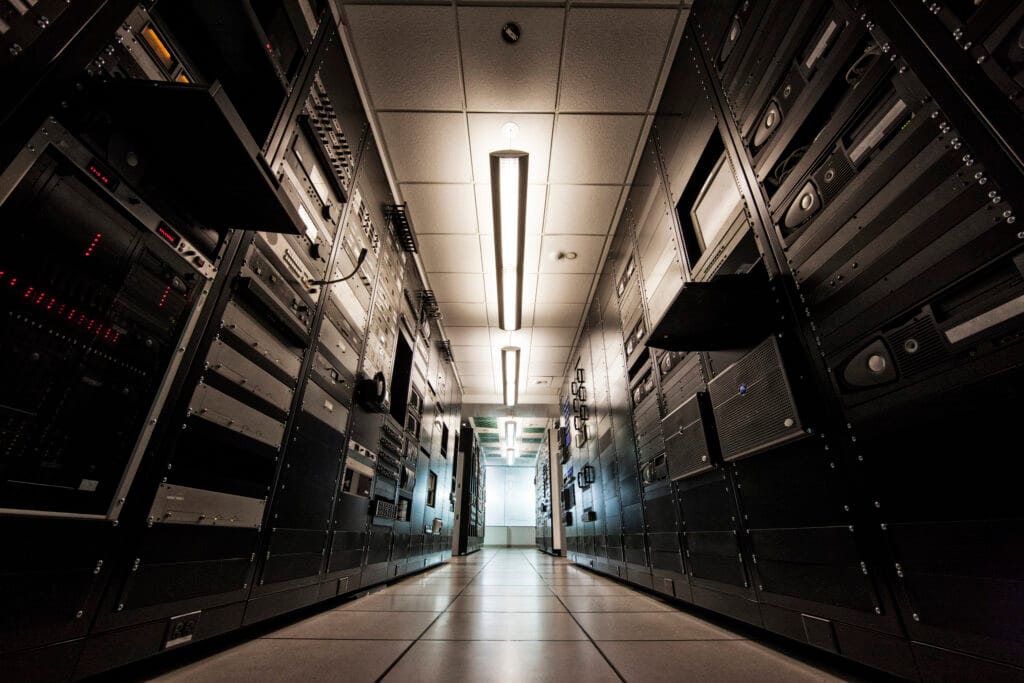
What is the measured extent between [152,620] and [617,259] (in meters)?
3.91

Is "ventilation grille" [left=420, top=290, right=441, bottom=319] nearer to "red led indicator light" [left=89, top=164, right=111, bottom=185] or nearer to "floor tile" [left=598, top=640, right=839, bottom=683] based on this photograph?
"red led indicator light" [left=89, top=164, right=111, bottom=185]

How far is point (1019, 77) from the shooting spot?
78cm

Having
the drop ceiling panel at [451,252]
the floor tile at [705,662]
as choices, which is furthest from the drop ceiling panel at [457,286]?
the floor tile at [705,662]

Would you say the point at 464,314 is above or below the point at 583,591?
above

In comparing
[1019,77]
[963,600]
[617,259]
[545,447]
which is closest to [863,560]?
[963,600]

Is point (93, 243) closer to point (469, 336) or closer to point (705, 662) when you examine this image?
point (705, 662)

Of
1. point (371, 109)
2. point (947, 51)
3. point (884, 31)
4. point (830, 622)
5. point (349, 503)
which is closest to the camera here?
point (947, 51)

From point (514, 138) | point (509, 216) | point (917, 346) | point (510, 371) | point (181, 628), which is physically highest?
point (514, 138)

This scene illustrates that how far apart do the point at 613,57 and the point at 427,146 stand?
1.57m

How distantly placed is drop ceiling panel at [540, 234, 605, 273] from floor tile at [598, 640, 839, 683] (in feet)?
12.0

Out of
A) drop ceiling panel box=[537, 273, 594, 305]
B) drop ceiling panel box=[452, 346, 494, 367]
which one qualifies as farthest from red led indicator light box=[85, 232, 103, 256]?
drop ceiling panel box=[452, 346, 494, 367]

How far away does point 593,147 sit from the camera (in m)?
3.21

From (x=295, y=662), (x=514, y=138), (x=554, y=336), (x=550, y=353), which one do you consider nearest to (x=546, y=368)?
(x=550, y=353)

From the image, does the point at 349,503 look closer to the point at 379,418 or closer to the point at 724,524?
the point at 379,418
